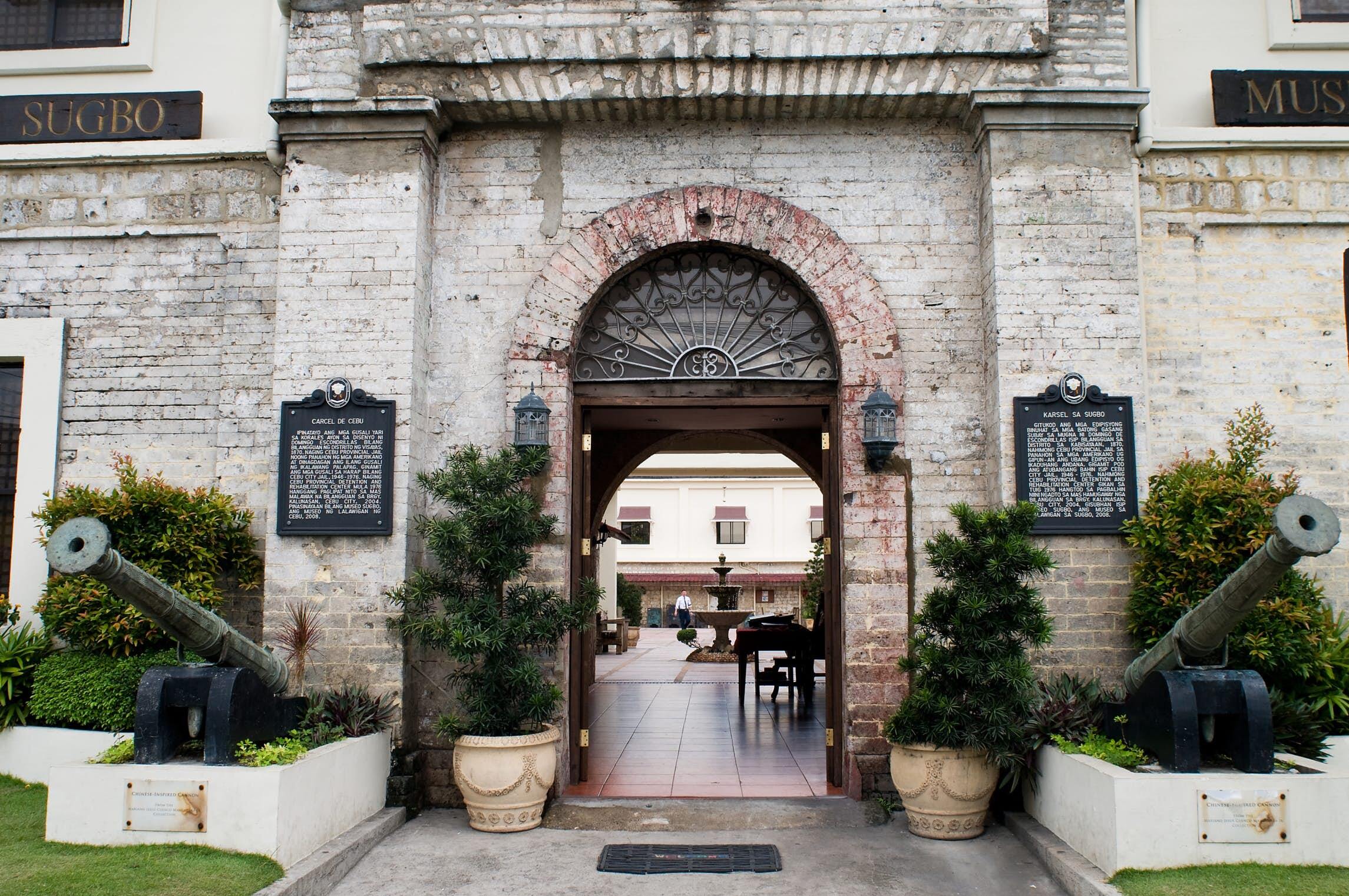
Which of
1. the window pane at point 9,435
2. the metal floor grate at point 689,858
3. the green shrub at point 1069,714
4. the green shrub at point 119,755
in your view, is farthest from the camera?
the window pane at point 9,435

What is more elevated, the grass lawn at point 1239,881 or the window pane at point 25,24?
the window pane at point 25,24

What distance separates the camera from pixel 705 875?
17.9 ft

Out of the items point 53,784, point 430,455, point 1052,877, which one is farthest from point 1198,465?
point 53,784

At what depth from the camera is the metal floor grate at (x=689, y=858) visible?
5.54 m

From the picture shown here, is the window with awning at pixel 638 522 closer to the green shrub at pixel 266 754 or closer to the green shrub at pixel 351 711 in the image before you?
the green shrub at pixel 351 711

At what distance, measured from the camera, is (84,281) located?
7742mm

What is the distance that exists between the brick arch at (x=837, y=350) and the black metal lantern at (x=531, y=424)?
0.20 metres

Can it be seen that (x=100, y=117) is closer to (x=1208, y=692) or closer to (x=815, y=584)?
(x=1208, y=692)

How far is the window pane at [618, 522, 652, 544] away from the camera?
107 feet

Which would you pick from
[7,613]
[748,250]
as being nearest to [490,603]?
[748,250]

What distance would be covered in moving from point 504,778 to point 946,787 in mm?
2517

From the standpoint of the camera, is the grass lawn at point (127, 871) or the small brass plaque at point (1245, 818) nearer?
the grass lawn at point (127, 871)

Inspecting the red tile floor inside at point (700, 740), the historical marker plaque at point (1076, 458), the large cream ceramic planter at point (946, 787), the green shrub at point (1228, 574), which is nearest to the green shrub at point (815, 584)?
the red tile floor inside at point (700, 740)

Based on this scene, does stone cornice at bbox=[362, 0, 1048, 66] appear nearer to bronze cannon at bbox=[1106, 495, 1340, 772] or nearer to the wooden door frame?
the wooden door frame
